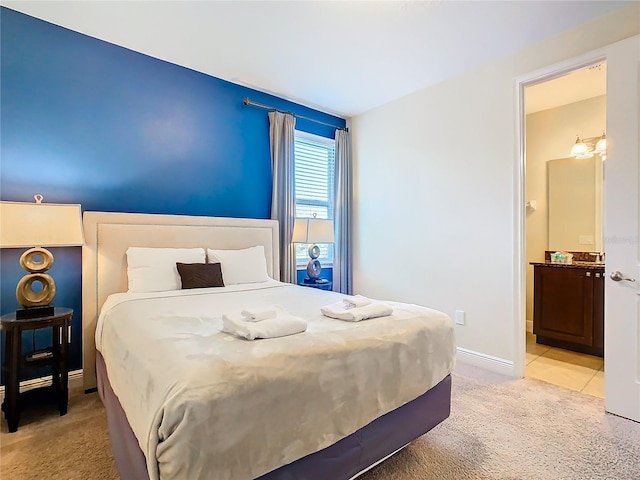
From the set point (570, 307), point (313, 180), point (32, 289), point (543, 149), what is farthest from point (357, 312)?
point (543, 149)

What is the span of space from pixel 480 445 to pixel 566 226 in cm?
319

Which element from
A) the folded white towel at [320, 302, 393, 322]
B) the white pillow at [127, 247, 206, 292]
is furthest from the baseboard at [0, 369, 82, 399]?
the folded white towel at [320, 302, 393, 322]

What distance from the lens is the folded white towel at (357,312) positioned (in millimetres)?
1665

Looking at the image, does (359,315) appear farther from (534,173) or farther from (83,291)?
(534,173)

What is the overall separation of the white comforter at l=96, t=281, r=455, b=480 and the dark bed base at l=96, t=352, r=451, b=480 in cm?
6

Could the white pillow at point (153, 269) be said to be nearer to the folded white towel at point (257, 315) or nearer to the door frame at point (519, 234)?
the folded white towel at point (257, 315)

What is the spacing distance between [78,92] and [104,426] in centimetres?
242

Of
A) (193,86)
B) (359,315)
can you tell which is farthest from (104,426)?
(193,86)

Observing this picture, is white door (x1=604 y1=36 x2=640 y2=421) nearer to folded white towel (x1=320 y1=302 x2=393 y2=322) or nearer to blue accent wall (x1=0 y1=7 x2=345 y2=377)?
folded white towel (x1=320 y1=302 x2=393 y2=322)

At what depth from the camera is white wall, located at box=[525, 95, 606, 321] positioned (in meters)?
3.83

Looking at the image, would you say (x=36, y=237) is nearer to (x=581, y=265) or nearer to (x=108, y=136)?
(x=108, y=136)

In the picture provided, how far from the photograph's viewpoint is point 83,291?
2475mm

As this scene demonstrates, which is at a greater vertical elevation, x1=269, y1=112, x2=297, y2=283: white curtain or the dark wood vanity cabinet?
x1=269, y1=112, x2=297, y2=283: white curtain

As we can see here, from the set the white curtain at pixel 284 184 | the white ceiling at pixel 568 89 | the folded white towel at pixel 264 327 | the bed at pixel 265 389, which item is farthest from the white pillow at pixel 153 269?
the white ceiling at pixel 568 89
